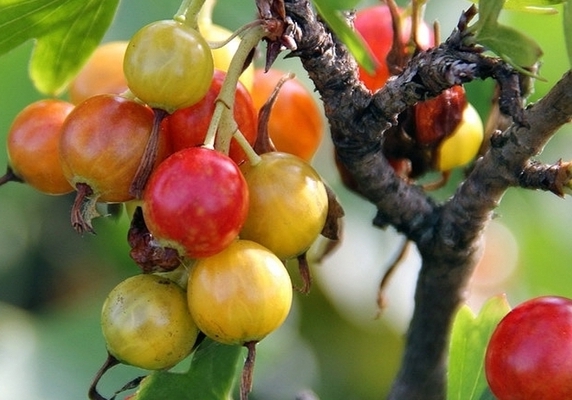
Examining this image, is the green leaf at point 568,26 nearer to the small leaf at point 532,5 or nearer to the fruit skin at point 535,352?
the small leaf at point 532,5

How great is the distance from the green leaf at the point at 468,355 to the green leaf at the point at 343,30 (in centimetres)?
43

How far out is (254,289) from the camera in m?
0.83

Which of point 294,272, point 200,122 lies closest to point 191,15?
point 200,122

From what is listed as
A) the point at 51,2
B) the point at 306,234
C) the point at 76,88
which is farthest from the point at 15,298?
the point at 306,234

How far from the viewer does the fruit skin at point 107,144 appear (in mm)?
868

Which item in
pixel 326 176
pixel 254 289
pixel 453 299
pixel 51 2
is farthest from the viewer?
pixel 326 176

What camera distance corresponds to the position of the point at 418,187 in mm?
1160

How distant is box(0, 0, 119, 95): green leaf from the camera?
99 cm

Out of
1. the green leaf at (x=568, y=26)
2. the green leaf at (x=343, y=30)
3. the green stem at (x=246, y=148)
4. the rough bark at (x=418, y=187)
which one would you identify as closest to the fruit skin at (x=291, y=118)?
the rough bark at (x=418, y=187)

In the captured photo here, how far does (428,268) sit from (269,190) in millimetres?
388

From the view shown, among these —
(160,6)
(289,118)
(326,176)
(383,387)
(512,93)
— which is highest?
(512,93)

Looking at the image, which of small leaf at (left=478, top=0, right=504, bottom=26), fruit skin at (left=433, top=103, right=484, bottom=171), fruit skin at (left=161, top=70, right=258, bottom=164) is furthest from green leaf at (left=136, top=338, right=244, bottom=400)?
small leaf at (left=478, top=0, right=504, bottom=26)

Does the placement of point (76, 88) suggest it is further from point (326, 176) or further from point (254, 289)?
point (326, 176)

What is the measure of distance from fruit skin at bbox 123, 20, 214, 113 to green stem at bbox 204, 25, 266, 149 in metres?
0.02
